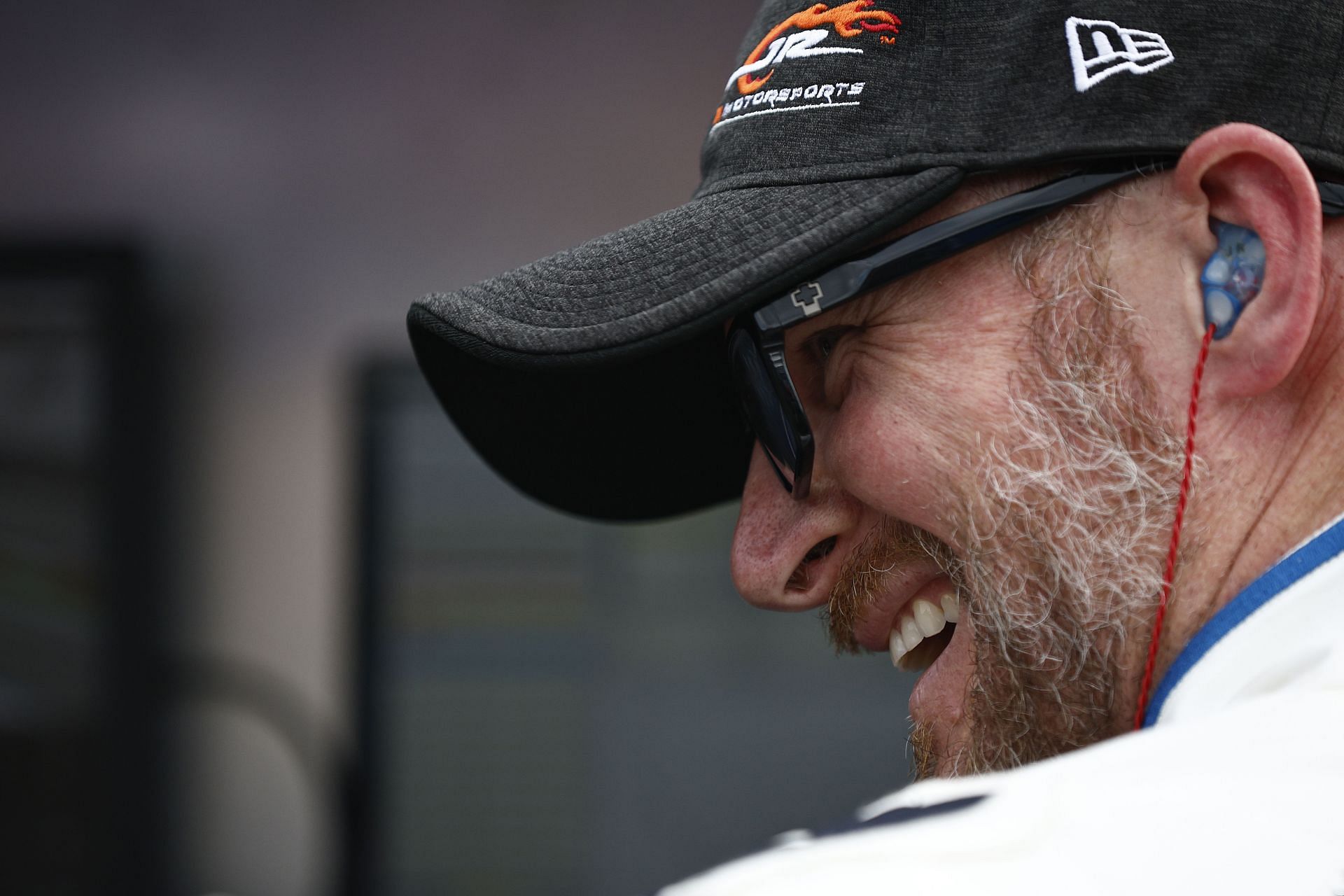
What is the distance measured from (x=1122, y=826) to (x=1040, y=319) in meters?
0.40

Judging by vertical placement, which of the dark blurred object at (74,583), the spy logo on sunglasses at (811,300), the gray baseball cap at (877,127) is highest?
the gray baseball cap at (877,127)

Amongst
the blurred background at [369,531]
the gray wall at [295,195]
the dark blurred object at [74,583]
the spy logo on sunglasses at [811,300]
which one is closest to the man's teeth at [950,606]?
the spy logo on sunglasses at [811,300]

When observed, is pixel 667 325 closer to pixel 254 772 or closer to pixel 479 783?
pixel 479 783

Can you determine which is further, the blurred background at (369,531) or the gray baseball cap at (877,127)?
the blurred background at (369,531)

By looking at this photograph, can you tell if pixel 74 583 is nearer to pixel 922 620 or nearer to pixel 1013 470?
pixel 922 620

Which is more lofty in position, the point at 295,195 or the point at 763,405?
the point at 295,195

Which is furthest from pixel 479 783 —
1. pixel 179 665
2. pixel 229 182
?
pixel 229 182

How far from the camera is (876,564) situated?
34.8 inches

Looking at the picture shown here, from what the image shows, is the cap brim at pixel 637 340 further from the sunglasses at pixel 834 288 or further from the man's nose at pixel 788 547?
the man's nose at pixel 788 547

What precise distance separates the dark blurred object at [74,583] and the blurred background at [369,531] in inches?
0.5

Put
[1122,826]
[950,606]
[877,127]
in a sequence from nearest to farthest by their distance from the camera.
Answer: [1122,826] < [877,127] < [950,606]

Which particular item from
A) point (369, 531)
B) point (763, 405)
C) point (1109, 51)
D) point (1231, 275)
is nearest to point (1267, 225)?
point (1231, 275)

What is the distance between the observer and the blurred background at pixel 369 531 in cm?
282

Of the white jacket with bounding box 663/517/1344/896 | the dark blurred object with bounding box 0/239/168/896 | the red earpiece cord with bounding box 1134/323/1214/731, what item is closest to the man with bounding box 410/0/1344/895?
the red earpiece cord with bounding box 1134/323/1214/731
